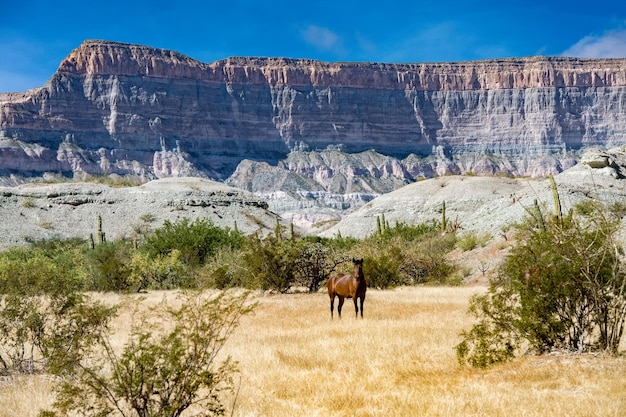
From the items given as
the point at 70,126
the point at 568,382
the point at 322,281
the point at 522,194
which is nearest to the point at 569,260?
the point at 568,382

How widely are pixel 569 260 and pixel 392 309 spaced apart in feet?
30.7

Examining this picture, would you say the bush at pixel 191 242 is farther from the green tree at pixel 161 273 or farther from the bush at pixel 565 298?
the bush at pixel 565 298

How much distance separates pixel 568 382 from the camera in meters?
8.21

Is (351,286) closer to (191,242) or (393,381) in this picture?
(393,381)

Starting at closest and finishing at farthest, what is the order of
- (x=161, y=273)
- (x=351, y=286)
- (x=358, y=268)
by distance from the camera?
(x=358, y=268), (x=351, y=286), (x=161, y=273)

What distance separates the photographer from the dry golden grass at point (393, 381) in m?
7.44

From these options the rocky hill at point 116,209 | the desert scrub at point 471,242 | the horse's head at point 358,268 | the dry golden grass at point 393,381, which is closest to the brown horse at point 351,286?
the horse's head at point 358,268

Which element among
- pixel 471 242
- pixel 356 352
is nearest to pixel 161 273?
pixel 471 242

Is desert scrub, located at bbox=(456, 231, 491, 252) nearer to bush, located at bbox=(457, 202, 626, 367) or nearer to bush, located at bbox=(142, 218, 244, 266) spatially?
bush, located at bbox=(142, 218, 244, 266)

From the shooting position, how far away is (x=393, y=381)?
29.6 feet

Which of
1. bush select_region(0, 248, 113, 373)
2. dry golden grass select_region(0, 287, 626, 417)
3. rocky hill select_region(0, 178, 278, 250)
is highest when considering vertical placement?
rocky hill select_region(0, 178, 278, 250)

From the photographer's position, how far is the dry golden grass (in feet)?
24.4

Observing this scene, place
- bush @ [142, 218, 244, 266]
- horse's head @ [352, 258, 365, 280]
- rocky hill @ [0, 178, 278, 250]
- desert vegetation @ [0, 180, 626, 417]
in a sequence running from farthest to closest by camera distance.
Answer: rocky hill @ [0, 178, 278, 250] → bush @ [142, 218, 244, 266] → horse's head @ [352, 258, 365, 280] → desert vegetation @ [0, 180, 626, 417]

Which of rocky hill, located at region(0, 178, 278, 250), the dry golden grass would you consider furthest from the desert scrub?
the dry golden grass
